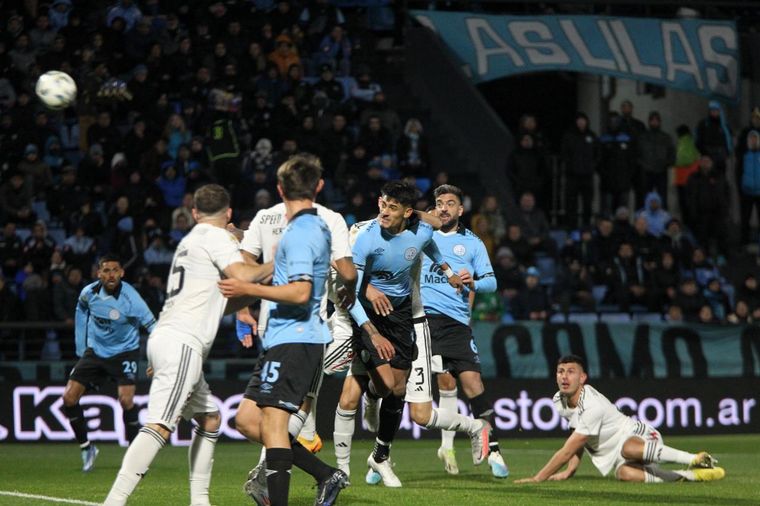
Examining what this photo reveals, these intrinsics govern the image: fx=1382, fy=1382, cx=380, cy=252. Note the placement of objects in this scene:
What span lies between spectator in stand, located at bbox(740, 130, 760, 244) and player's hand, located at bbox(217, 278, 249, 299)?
→ 671 inches

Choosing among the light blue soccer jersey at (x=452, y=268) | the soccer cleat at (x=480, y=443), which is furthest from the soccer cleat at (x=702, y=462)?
the light blue soccer jersey at (x=452, y=268)

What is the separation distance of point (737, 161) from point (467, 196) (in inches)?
186

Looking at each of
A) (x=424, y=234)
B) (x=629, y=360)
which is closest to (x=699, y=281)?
(x=629, y=360)

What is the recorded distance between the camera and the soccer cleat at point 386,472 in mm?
10852

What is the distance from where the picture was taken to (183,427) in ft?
57.2

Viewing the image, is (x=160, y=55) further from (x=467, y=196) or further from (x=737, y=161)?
(x=737, y=161)

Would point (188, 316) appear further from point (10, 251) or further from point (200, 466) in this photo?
point (10, 251)

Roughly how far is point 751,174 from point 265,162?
27.2 ft

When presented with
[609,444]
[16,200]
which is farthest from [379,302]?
[16,200]

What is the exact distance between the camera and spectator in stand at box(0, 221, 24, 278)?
19984 mm

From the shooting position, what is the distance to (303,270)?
304 inches

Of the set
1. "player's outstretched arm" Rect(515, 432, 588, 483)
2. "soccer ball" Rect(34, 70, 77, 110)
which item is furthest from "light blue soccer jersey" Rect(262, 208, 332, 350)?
"soccer ball" Rect(34, 70, 77, 110)

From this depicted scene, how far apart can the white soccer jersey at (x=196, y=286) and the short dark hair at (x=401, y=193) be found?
219 cm

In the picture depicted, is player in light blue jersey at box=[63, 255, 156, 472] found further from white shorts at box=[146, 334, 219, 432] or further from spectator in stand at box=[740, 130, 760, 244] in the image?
spectator in stand at box=[740, 130, 760, 244]
